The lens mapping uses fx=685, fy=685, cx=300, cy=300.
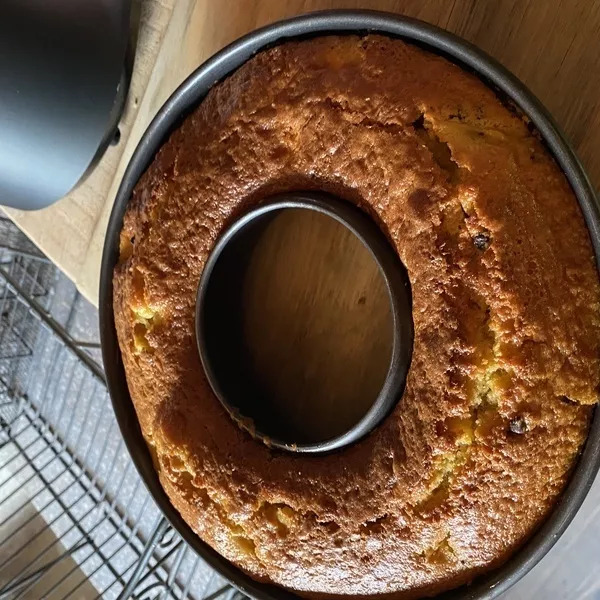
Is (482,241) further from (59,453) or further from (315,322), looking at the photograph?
(59,453)

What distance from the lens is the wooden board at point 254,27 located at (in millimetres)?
822

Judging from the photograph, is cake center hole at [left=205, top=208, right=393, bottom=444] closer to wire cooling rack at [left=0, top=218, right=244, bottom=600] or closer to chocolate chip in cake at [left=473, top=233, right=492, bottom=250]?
chocolate chip in cake at [left=473, top=233, right=492, bottom=250]

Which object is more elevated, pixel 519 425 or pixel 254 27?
pixel 254 27

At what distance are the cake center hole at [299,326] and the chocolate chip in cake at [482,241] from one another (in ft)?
0.69

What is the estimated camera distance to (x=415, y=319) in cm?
74

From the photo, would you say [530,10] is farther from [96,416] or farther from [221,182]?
[96,416]

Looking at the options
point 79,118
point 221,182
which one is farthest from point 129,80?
point 221,182

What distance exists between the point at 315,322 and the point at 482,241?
1.02ft

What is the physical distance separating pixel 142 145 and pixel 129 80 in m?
0.32

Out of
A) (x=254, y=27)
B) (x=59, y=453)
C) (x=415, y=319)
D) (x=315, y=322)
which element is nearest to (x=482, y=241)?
(x=415, y=319)

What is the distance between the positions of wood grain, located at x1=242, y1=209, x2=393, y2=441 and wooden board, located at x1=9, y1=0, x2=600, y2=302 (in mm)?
297

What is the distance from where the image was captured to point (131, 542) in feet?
5.42

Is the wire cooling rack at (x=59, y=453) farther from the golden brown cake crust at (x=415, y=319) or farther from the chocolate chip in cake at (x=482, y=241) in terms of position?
the chocolate chip in cake at (x=482, y=241)

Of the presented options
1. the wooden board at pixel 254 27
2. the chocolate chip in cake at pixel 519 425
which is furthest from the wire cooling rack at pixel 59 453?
the chocolate chip in cake at pixel 519 425
